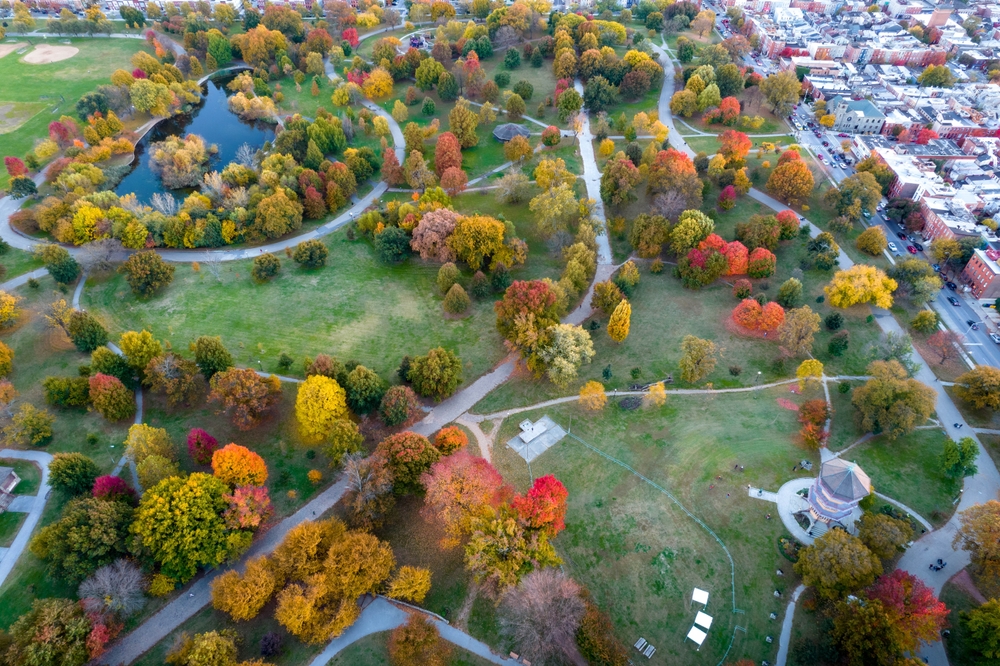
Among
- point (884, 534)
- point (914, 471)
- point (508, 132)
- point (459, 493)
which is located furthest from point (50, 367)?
point (914, 471)

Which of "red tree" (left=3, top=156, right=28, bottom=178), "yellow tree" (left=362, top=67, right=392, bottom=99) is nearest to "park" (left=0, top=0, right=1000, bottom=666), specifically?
"red tree" (left=3, top=156, right=28, bottom=178)

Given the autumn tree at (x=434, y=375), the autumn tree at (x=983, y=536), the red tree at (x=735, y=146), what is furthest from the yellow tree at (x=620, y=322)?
the red tree at (x=735, y=146)

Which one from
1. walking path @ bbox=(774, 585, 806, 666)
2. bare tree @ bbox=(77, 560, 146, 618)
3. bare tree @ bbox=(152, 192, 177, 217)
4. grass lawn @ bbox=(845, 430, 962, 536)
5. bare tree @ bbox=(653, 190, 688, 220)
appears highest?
bare tree @ bbox=(653, 190, 688, 220)

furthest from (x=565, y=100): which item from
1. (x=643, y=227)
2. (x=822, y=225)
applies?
(x=822, y=225)

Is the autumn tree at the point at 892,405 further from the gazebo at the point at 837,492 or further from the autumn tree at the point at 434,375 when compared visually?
the autumn tree at the point at 434,375

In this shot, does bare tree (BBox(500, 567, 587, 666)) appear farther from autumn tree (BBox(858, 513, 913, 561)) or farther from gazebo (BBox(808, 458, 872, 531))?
autumn tree (BBox(858, 513, 913, 561))
